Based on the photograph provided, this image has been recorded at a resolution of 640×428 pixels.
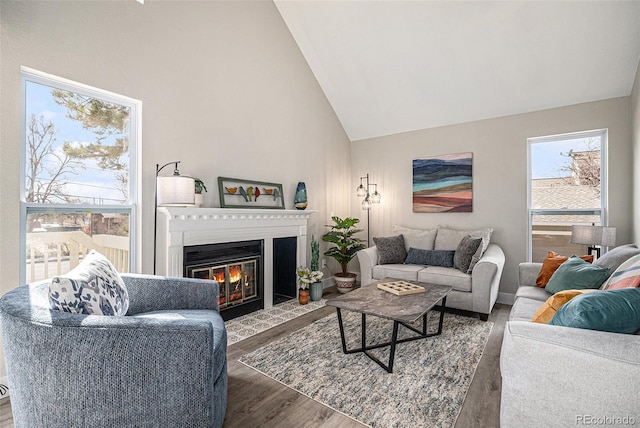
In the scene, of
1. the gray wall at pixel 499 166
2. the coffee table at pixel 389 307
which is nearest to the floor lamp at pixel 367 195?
the gray wall at pixel 499 166

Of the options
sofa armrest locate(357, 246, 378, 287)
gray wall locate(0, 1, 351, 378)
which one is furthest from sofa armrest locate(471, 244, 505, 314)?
gray wall locate(0, 1, 351, 378)

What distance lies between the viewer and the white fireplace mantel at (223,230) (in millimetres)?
2842

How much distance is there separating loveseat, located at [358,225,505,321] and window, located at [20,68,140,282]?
280cm

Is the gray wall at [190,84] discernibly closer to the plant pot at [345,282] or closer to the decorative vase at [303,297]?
the plant pot at [345,282]

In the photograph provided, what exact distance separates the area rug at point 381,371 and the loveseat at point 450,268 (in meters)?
0.34

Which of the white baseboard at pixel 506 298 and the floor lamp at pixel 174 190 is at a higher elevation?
the floor lamp at pixel 174 190

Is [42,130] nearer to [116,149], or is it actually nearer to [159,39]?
[116,149]

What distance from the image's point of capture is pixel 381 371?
7.42 ft

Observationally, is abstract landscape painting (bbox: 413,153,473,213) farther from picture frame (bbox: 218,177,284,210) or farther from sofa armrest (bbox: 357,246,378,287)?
picture frame (bbox: 218,177,284,210)

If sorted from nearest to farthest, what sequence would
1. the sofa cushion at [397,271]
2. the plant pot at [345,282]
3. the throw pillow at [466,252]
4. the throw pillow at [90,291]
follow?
the throw pillow at [90,291], the throw pillow at [466,252], the sofa cushion at [397,271], the plant pot at [345,282]

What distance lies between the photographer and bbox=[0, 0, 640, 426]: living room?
2.18m

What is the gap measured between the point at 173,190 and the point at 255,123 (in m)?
1.59

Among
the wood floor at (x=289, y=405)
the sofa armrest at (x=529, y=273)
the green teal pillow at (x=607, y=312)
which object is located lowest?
the wood floor at (x=289, y=405)

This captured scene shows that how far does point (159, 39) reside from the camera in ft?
9.21
